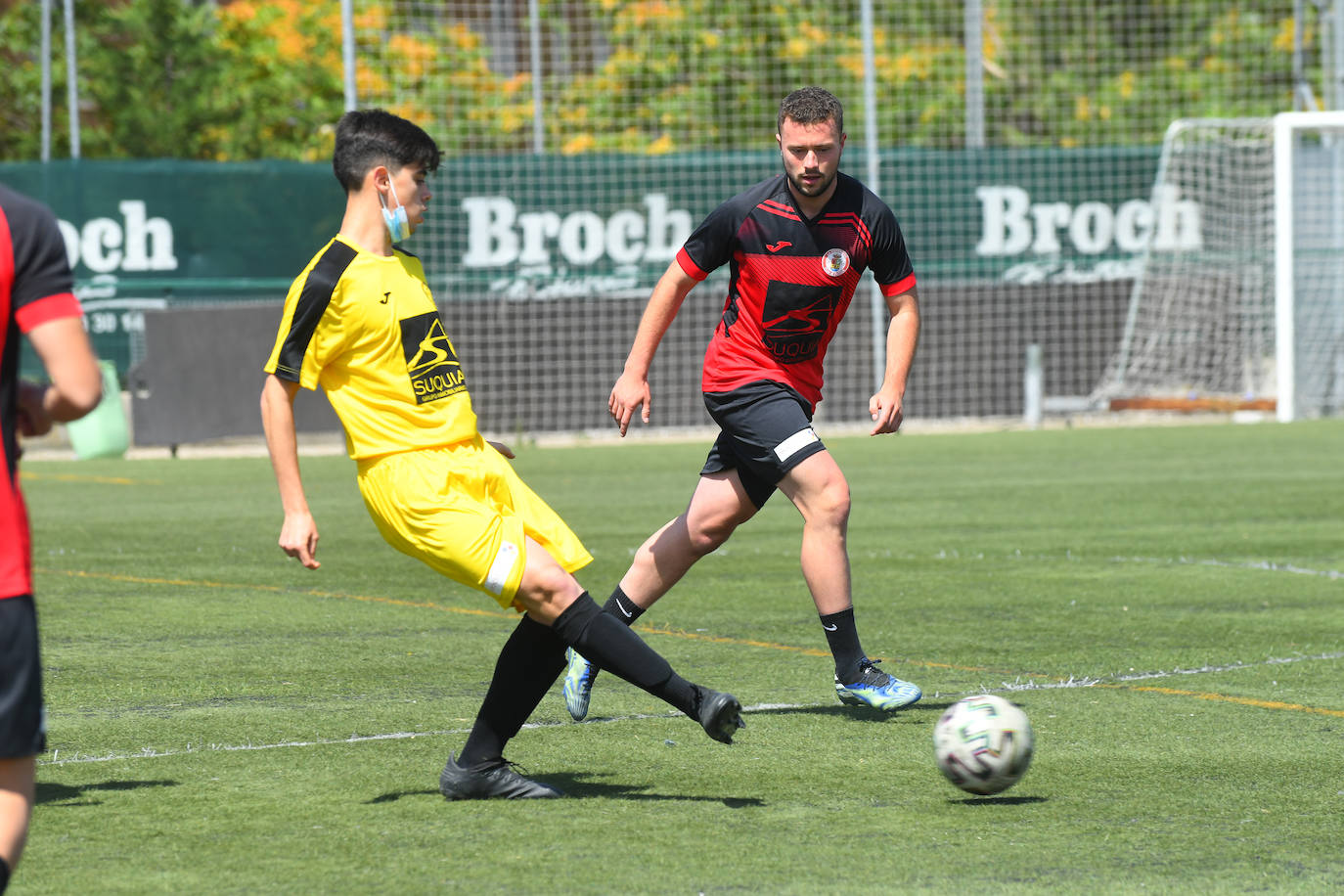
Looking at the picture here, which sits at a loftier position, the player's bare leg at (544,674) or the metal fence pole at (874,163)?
the metal fence pole at (874,163)

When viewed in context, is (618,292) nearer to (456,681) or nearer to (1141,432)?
(1141,432)

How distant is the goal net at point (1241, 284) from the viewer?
894 inches

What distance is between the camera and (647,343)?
6.26 m

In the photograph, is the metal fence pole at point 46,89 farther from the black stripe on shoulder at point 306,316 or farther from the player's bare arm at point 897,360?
the black stripe on shoulder at point 306,316

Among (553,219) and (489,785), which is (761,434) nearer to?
(489,785)

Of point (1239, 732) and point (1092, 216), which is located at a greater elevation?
point (1092, 216)

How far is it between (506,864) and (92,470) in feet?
48.0

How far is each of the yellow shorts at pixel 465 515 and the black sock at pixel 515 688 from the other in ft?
0.49

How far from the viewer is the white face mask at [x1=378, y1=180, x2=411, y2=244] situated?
4.91 metres

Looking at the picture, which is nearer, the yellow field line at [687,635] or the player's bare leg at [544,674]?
the player's bare leg at [544,674]

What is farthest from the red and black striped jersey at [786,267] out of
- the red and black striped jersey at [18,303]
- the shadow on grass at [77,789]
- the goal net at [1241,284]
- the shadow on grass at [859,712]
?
the goal net at [1241,284]

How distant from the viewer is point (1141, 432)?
20.8 m

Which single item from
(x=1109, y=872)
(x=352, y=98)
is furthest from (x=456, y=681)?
(x=352, y=98)

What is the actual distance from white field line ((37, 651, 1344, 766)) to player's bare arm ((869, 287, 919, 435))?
98cm
